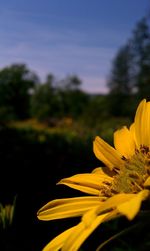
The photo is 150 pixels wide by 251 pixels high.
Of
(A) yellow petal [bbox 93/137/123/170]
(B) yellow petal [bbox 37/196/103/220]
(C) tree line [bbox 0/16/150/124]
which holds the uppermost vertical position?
(C) tree line [bbox 0/16/150/124]

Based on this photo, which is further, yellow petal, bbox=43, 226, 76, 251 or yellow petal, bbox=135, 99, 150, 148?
yellow petal, bbox=135, 99, 150, 148

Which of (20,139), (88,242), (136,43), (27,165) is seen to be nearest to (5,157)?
(27,165)

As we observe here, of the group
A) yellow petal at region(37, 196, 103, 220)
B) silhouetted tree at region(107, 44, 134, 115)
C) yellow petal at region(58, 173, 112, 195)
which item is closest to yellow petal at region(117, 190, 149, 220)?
yellow petal at region(37, 196, 103, 220)

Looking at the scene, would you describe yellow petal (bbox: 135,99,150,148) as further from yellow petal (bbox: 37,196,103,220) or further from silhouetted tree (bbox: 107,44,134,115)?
silhouetted tree (bbox: 107,44,134,115)

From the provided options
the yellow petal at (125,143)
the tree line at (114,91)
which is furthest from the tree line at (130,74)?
the yellow petal at (125,143)

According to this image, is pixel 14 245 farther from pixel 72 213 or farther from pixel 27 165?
pixel 27 165

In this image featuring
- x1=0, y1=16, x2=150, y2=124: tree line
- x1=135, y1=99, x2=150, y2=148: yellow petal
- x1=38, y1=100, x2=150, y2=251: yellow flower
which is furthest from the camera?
x1=0, y1=16, x2=150, y2=124: tree line

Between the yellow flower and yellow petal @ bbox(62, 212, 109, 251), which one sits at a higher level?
the yellow flower

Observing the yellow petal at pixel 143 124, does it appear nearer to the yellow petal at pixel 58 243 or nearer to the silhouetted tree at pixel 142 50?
the yellow petal at pixel 58 243
